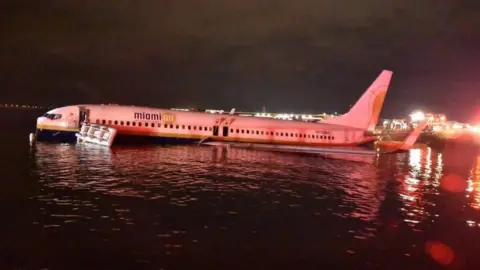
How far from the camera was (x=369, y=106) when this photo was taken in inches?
2458

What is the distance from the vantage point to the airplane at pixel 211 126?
2131 inches

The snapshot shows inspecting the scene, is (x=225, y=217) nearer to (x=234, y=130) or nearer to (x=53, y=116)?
(x=234, y=130)

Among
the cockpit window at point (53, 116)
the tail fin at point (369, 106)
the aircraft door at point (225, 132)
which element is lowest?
the aircraft door at point (225, 132)

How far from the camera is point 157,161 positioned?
39.1 m

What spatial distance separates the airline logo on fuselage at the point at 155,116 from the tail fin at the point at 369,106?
2347 cm

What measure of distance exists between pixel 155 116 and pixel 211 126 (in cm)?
726

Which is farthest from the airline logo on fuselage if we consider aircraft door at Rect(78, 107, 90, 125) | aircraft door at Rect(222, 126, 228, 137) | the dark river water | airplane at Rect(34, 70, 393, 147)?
the dark river water

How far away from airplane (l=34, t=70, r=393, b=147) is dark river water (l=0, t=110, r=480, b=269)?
16350 millimetres

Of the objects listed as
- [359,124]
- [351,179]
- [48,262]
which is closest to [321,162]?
[351,179]

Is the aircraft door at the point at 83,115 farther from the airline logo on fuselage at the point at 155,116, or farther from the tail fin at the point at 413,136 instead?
the tail fin at the point at 413,136

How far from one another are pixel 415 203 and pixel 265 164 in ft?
55.5

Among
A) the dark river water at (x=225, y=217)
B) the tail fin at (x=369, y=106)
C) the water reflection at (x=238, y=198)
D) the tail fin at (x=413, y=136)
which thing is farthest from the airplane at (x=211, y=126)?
the dark river water at (x=225, y=217)

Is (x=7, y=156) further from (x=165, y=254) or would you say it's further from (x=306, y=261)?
(x=306, y=261)

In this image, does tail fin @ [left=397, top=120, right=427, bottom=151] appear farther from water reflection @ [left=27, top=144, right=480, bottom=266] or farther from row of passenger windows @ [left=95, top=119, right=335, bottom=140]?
row of passenger windows @ [left=95, top=119, right=335, bottom=140]
